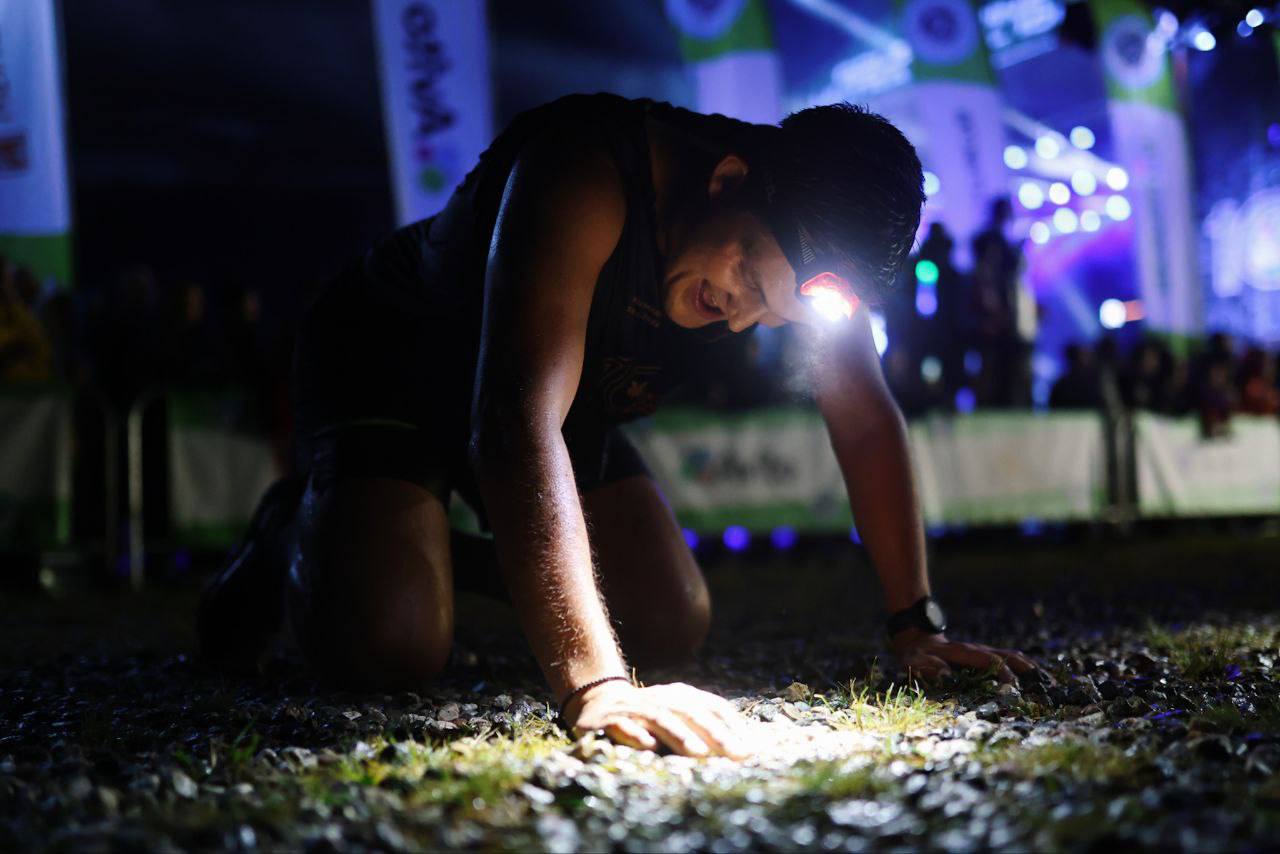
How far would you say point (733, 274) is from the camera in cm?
206

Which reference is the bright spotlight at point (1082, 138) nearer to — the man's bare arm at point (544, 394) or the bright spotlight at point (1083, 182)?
the bright spotlight at point (1083, 182)

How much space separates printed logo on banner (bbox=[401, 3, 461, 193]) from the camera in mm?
8055

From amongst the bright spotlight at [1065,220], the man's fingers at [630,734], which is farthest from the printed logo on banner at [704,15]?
the bright spotlight at [1065,220]

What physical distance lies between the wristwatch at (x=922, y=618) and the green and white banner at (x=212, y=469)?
14.4 ft

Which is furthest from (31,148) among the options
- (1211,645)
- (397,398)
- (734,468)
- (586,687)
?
(1211,645)

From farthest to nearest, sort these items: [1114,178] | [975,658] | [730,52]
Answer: [1114,178] < [730,52] < [975,658]

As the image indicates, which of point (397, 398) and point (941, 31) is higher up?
point (941, 31)

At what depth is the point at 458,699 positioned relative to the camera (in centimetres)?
235

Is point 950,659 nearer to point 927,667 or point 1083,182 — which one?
point 927,667

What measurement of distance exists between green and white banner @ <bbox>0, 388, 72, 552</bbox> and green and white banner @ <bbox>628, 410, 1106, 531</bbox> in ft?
10.8

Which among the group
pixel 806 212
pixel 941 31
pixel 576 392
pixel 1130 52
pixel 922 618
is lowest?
pixel 922 618

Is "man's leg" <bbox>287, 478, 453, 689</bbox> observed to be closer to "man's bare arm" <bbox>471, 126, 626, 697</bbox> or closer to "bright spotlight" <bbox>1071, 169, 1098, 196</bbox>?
"man's bare arm" <bbox>471, 126, 626, 697</bbox>

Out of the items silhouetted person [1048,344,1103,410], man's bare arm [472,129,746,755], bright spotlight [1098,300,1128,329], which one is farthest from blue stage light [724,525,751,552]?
bright spotlight [1098,300,1128,329]

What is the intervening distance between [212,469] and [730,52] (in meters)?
6.11
